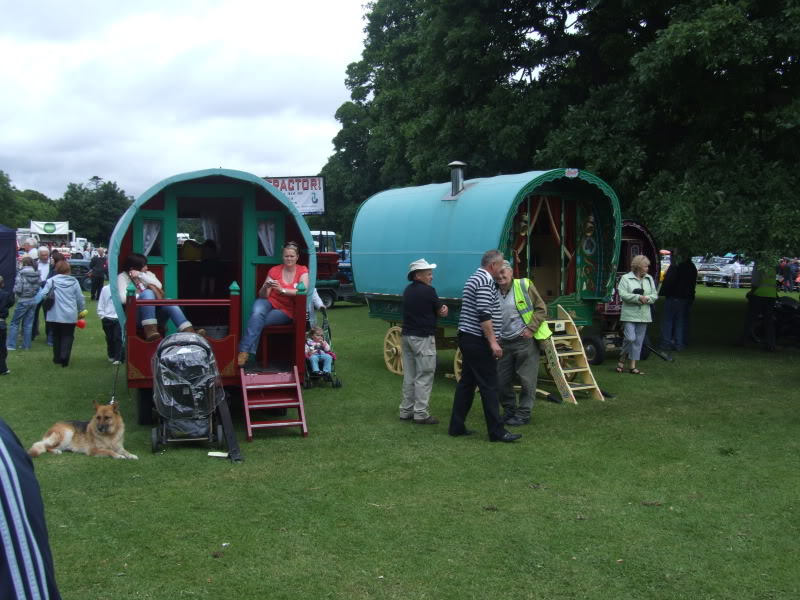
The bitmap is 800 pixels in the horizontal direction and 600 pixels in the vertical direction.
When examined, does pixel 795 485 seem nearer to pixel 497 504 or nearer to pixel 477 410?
pixel 497 504

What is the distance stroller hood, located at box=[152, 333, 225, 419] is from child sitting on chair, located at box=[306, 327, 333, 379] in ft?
12.0

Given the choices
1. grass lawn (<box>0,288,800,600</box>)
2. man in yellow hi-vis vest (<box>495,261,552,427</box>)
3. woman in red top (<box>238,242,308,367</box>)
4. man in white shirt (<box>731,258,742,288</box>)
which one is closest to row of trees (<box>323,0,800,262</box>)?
grass lawn (<box>0,288,800,600</box>)

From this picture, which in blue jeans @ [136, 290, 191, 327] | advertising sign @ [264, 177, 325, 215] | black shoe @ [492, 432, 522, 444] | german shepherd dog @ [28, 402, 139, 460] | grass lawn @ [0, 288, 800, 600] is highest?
advertising sign @ [264, 177, 325, 215]

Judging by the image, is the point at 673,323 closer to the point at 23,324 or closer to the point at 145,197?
the point at 145,197

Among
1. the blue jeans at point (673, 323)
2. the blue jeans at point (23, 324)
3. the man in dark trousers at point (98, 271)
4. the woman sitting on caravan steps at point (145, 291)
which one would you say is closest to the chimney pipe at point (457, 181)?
the woman sitting on caravan steps at point (145, 291)

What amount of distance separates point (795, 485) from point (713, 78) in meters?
9.45

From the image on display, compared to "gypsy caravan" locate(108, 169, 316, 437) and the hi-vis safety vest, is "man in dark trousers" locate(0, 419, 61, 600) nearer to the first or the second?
"gypsy caravan" locate(108, 169, 316, 437)

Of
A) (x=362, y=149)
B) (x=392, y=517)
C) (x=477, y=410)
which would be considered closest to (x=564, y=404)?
(x=477, y=410)

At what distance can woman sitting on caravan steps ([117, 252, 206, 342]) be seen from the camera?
908 cm

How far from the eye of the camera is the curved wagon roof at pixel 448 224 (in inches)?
435

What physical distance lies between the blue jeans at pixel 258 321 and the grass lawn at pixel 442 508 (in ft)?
3.63

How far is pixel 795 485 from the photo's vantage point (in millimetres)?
6574

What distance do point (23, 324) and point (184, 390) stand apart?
8839 millimetres

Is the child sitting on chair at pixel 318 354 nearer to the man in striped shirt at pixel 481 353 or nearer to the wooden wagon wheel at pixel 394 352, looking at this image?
the wooden wagon wheel at pixel 394 352
